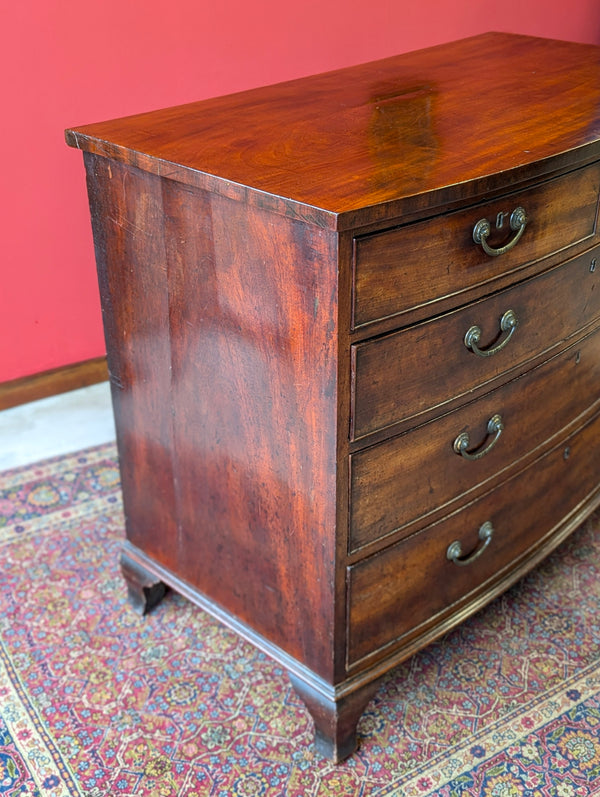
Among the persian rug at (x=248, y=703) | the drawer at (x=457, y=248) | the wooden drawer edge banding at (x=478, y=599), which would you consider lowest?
the persian rug at (x=248, y=703)

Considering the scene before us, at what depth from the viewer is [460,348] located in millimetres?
1538

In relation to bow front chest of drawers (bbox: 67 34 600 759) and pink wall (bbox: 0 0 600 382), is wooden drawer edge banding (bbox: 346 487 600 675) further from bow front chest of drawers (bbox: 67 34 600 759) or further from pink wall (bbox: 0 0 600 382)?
pink wall (bbox: 0 0 600 382)

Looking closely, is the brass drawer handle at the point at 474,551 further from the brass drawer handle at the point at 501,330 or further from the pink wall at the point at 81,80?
the pink wall at the point at 81,80

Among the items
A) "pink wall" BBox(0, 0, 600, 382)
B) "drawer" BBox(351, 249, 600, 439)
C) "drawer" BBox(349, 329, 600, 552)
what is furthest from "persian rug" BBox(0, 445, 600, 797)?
"pink wall" BBox(0, 0, 600, 382)

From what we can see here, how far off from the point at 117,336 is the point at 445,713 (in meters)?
0.92

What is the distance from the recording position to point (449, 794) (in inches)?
64.8

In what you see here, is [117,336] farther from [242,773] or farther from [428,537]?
[242,773]

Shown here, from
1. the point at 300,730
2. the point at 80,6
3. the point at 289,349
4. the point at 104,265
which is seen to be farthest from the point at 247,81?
the point at 300,730

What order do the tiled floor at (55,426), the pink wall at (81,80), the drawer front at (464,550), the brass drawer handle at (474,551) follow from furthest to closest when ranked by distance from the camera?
the tiled floor at (55,426) < the pink wall at (81,80) < the brass drawer handle at (474,551) < the drawer front at (464,550)

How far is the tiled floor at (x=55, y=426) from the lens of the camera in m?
2.58

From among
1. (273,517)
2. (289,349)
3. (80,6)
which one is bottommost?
(273,517)

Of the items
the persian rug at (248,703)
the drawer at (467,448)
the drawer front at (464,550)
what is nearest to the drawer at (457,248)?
the drawer at (467,448)

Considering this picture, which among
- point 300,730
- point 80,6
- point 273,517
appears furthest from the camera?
point 80,6

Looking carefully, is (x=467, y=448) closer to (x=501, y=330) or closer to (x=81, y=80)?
(x=501, y=330)
